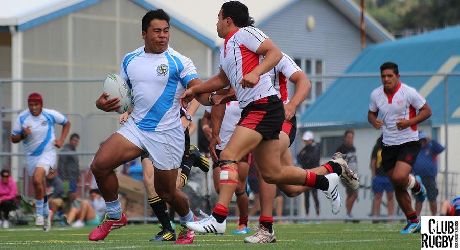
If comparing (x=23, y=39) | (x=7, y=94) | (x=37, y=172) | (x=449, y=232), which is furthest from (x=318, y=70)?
(x=449, y=232)

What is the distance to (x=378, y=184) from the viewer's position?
907 inches

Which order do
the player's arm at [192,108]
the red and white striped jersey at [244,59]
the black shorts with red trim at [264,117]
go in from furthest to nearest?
the player's arm at [192,108]
the red and white striped jersey at [244,59]
the black shorts with red trim at [264,117]

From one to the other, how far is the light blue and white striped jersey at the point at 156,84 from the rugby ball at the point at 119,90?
17cm

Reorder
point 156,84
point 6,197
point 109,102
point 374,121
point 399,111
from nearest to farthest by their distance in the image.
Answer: point 109,102 → point 156,84 → point 399,111 → point 374,121 → point 6,197

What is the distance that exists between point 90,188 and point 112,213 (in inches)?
414

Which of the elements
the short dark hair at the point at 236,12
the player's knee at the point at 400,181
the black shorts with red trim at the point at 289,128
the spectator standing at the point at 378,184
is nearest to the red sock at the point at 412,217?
the player's knee at the point at 400,181

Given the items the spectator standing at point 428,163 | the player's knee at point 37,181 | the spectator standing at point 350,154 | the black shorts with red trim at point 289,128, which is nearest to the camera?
the black shorts with red trim at point 289,128

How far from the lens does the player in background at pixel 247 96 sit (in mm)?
12258

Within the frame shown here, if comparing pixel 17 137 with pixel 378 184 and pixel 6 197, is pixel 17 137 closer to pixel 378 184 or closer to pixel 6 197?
pixel 6 197

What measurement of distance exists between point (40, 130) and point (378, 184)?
595 centimetres

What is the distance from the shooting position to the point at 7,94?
25.7 m

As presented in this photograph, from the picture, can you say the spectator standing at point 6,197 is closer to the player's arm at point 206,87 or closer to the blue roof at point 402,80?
the blue roof at point 402,80

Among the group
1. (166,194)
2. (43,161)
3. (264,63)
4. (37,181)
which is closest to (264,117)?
(264,63)

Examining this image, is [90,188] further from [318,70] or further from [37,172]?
[318,70]
